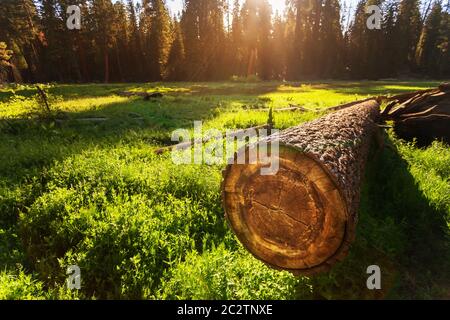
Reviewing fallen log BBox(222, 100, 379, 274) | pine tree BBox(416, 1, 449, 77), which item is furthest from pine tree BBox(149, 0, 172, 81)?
fallen log BBox(222, 100, 379, 274)

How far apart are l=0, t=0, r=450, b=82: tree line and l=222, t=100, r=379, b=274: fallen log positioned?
4696cm

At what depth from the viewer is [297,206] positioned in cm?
326

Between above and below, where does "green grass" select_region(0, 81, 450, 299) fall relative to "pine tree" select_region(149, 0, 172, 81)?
below

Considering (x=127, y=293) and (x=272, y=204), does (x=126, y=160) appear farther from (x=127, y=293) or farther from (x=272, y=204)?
(x=272, y=204)

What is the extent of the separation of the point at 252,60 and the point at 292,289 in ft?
188

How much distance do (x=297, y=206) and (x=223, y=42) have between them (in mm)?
54688

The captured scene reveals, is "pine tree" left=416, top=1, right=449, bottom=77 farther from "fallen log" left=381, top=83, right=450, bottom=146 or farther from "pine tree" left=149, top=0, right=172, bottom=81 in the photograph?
"fallen log" left=381, top=83, right=450, bottom=146

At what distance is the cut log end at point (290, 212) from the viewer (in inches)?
123

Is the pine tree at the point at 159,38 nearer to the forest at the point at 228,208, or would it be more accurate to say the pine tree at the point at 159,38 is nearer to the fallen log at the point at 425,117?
the forest at the point at 228,208

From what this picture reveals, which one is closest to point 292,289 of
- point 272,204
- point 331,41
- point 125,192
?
point 272,204

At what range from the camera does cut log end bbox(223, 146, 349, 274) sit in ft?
10.3

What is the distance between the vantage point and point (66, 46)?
43438 mm

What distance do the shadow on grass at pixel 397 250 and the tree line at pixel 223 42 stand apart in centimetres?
4529

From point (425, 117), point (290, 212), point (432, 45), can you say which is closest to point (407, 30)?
point (432, 45)
